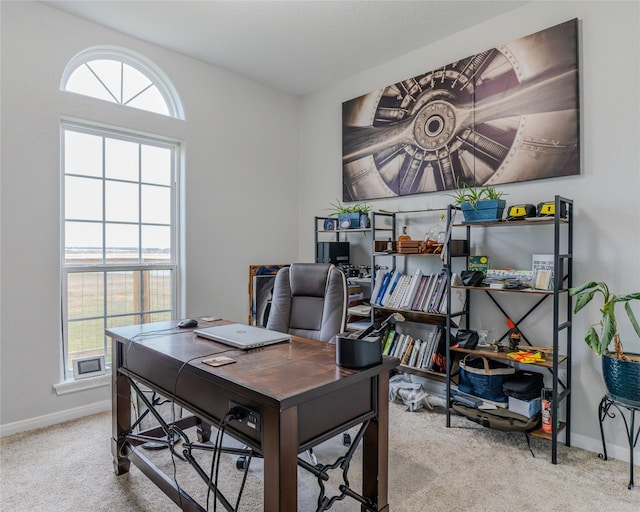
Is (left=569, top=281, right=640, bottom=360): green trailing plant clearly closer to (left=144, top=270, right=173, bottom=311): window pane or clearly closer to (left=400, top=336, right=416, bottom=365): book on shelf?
(left=400, top=336, right=416, bottom=365): book on shelf

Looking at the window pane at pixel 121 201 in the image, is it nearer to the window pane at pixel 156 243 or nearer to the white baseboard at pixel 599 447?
the window pane at pixel 156 243

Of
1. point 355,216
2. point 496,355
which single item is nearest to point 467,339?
point 496,355

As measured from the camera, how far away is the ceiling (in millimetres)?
2705

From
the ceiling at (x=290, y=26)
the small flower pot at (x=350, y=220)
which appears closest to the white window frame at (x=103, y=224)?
the ceiling at (x=290, y=26)

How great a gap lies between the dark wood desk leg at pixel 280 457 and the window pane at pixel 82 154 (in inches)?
105

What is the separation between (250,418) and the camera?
1.30 metres

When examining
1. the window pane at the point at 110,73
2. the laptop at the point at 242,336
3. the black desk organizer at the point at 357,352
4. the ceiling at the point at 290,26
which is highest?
the ceiling at the point at 290,26

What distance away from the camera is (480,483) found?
6.72 feet

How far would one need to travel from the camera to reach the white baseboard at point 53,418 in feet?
8.54

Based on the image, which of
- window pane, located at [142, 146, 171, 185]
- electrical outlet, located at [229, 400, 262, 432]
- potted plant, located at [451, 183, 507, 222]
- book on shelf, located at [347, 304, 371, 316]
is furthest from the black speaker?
electrical outlet, located at [229, 400, 262, 432]

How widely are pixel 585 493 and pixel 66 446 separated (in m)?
2.95

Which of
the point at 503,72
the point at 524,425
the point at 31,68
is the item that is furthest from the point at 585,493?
the point at 31,68

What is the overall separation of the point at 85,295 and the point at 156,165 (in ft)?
4.00

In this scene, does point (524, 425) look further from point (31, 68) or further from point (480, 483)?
point (31, 68)
